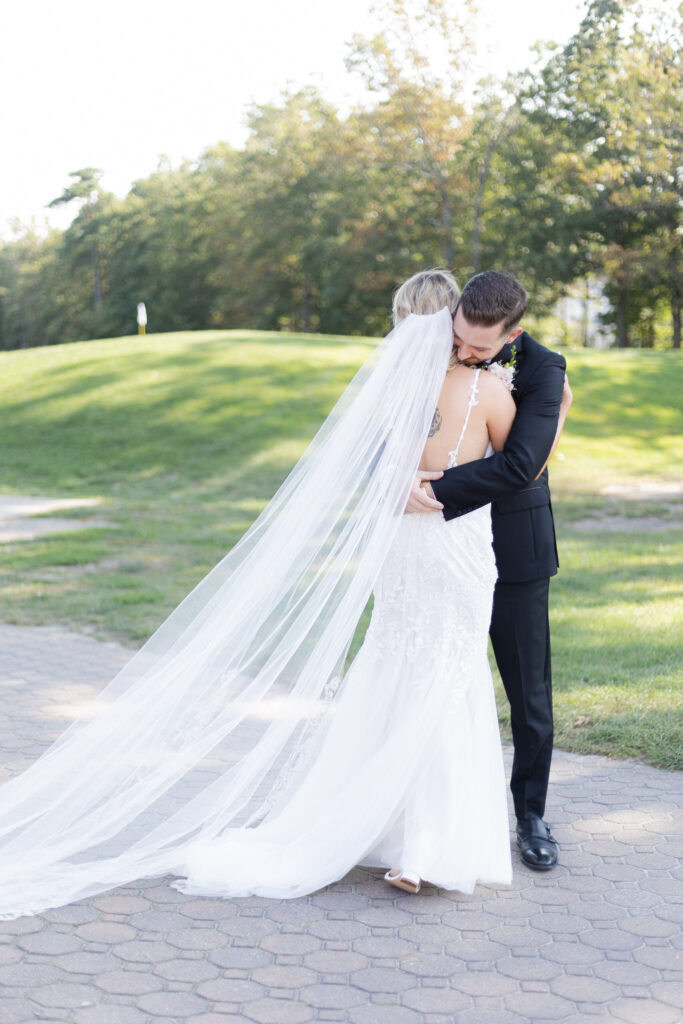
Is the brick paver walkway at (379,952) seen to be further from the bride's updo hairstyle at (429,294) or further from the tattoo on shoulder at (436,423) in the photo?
the bride's updo hairstyle at (429,294)

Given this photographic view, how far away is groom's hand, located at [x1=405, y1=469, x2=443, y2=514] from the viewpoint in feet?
11.9

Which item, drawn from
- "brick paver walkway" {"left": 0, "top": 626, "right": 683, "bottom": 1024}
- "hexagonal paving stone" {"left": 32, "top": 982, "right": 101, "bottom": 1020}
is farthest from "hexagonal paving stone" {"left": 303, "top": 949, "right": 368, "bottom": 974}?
"hexagonal paving stone" {"left": 32, "top": 982, "right": 101, "bottom": 1020}

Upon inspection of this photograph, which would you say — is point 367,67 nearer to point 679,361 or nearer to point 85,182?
point 679,361

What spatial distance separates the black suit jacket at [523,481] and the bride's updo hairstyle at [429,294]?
1.03 feet

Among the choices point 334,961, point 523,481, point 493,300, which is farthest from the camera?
point 523,481

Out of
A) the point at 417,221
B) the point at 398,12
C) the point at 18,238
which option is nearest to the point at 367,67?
the point at 398,12

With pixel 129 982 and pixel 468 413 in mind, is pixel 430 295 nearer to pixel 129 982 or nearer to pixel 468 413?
pixel 468 413

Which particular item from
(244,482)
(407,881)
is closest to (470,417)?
(407,881)

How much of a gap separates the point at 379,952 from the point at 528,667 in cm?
121

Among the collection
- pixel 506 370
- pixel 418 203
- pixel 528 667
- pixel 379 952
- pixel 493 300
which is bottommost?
pixel 379 952

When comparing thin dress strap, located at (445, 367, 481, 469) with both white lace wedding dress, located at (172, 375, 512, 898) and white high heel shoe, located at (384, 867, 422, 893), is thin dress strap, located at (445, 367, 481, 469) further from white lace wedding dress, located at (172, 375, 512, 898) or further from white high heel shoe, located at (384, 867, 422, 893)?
white high heel shoe, located at (384, 867, 422, 893)

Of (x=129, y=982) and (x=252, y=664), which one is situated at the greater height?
(x=252, y=664)

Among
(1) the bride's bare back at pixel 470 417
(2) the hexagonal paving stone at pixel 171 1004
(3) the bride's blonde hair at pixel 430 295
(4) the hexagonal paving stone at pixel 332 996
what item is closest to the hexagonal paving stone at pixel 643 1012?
(4) the hexagonal paving stone at pixel 332 996

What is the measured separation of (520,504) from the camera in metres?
3.84
